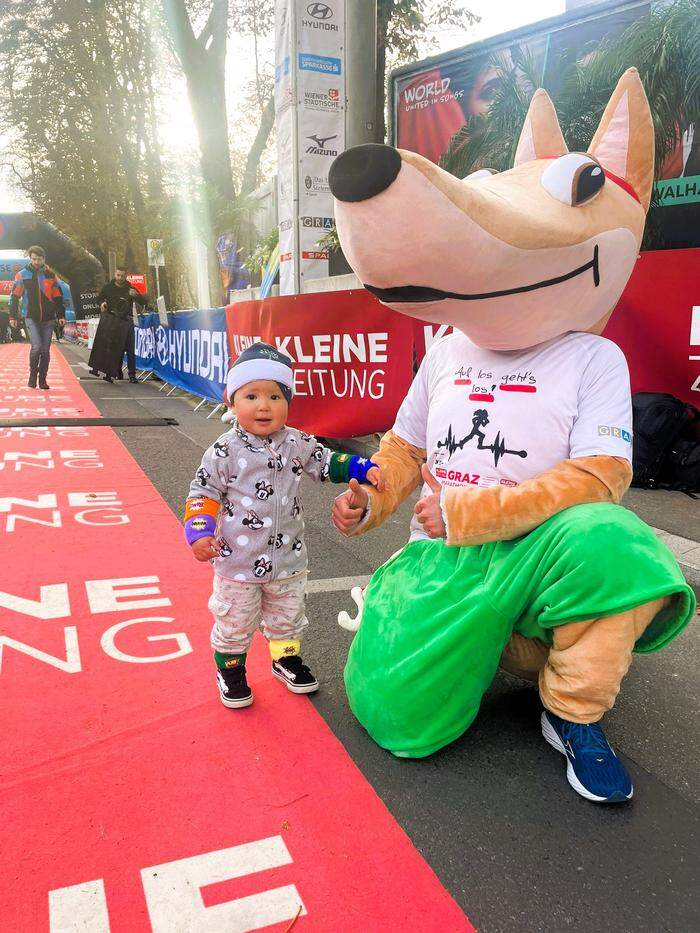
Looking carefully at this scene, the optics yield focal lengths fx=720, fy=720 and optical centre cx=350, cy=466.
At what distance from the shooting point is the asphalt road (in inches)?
65.2

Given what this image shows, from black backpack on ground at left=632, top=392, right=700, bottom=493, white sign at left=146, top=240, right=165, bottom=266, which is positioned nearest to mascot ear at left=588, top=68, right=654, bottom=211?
black backpack on ground at left=632, top=392, right=700, bottom=493

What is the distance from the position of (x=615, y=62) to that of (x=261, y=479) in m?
6.62

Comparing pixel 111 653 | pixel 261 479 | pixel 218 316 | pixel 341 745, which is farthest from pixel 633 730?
pixel 218 316

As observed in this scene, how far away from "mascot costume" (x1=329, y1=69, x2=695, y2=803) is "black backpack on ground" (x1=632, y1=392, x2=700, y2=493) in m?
2.60

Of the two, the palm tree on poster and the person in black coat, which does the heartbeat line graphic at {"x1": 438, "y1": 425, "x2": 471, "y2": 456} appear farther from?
the person in black coat

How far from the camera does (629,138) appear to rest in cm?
232

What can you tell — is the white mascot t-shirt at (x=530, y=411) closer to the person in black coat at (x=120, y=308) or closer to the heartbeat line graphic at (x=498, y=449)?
the heartbeat line graphic at (x=498, y=449)

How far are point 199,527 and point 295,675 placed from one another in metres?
0.70

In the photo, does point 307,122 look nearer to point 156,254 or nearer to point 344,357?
point 344,357

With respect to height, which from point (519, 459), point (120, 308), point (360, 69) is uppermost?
point (360, 69)

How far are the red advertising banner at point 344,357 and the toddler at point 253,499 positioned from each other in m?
3.11

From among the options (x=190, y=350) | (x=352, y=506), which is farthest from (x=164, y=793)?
(x=190, y=350)

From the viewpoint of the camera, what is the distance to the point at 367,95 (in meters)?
7.34

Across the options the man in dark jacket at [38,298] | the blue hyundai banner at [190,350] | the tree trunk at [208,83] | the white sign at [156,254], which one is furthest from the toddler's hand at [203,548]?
the white sign at [156,254]
